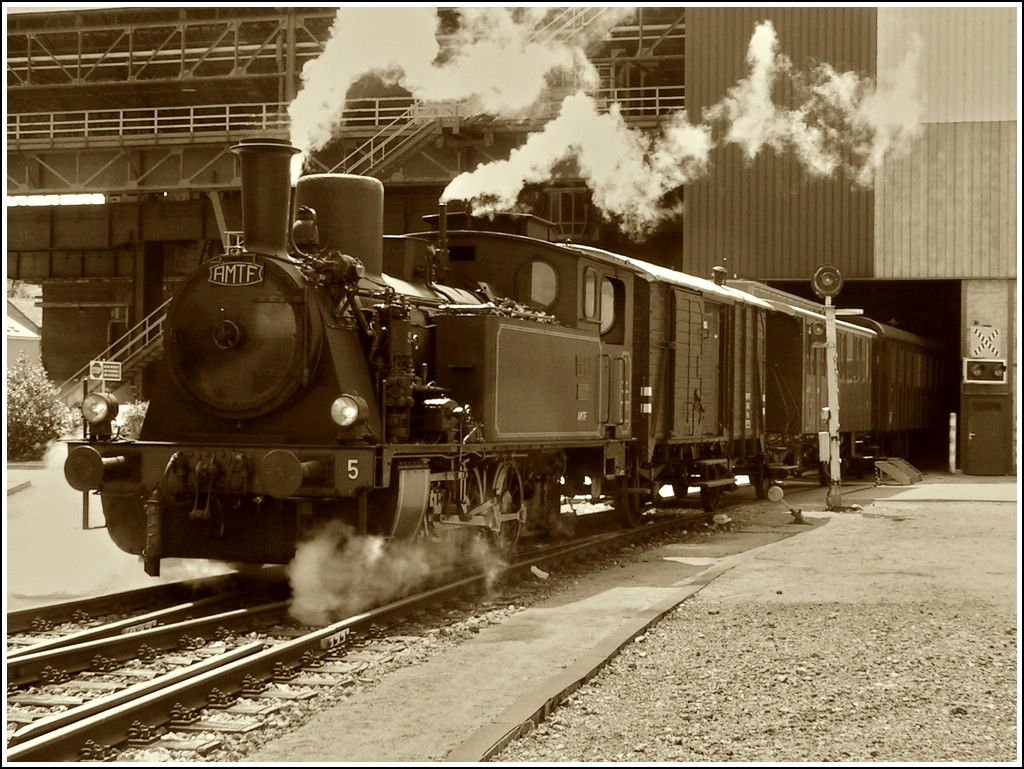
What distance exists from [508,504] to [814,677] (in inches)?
187

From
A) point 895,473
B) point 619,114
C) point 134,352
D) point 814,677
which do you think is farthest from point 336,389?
point 134,352

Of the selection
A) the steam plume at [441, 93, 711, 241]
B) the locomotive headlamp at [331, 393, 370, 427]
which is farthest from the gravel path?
the steam plume at [441, 93, 711, 241]

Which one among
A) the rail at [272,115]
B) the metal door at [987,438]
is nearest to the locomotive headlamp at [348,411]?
the rail at [272,115]

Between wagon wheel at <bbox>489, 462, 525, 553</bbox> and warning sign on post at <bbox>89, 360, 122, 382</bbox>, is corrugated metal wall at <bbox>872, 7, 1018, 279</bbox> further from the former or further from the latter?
warning sign on post at <bbox>89, 360, 122, 382</bbox>

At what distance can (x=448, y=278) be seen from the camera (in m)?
11.9

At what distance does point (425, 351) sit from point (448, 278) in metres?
1.76

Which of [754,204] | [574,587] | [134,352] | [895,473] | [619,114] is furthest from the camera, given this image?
[134,352]

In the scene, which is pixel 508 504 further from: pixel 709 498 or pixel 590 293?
pixel 709 498

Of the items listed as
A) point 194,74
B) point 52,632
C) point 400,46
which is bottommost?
point 52,632

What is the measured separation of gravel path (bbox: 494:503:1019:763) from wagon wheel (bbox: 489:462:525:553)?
2.02 meters

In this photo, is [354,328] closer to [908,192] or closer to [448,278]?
[448,278]

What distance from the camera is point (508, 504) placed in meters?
11.5

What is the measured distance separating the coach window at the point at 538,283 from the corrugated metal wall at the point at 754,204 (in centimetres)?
1623

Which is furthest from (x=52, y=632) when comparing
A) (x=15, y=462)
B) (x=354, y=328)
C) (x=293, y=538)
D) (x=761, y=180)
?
(x=761, y=180)
